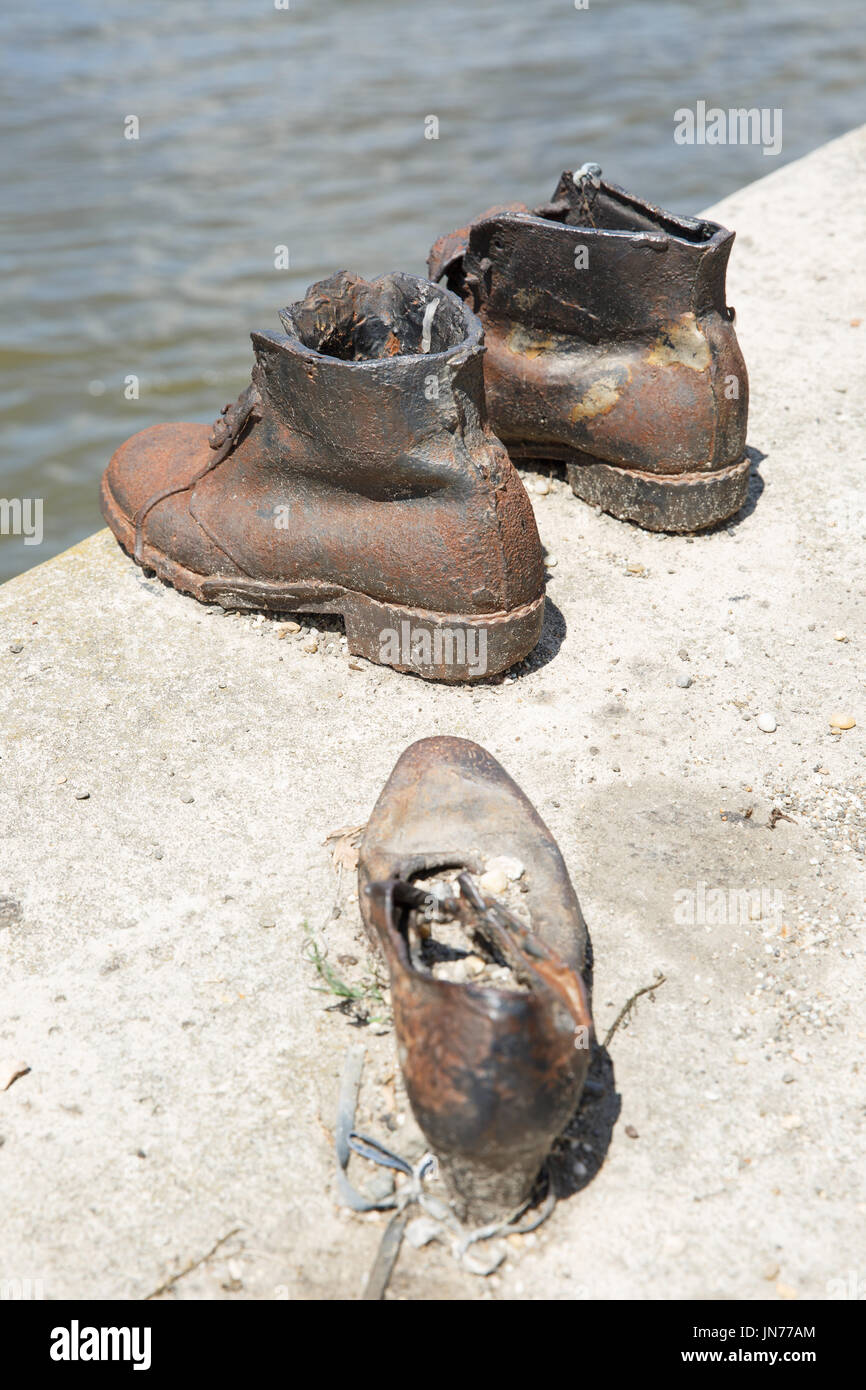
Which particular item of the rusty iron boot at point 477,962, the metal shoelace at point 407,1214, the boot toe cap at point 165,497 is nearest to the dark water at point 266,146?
the boot toe cap at point 165,497

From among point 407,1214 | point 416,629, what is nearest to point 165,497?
point 416,629

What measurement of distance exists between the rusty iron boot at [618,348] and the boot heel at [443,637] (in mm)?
653

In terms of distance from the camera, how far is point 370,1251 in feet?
5.70

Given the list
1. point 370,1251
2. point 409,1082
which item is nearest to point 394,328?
point 409,1082

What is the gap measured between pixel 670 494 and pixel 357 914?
1560 mm

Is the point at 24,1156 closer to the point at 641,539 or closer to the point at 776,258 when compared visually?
the point at 641,539

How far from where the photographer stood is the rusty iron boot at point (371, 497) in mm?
2602

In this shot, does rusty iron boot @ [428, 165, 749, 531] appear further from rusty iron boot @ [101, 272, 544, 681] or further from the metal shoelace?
the metal shoelace

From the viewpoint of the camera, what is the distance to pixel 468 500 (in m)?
2.64

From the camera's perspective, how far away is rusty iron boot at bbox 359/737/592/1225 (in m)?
1.64

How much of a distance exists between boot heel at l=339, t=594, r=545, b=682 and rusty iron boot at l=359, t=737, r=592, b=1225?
0.47 metres

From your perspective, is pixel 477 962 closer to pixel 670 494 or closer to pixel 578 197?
pixel 670 494

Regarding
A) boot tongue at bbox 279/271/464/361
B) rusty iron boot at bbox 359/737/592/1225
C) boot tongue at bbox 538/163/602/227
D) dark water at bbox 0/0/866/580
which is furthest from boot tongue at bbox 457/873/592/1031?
dark water at bbox 0/0/866/580
